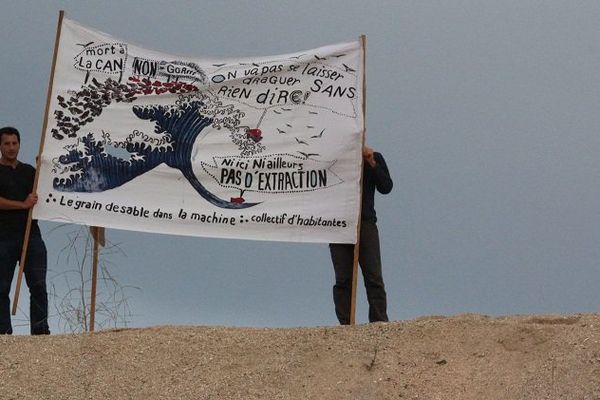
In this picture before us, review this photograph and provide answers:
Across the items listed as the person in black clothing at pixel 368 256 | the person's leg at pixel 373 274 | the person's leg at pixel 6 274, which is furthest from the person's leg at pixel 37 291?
the person's leg at pixel 373 274

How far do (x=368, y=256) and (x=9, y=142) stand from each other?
3.37 m

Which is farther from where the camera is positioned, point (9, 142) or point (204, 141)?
point (204, 141)

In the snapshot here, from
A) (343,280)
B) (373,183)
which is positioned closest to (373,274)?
(343,280)

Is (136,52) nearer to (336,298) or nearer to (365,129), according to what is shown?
(365,129)

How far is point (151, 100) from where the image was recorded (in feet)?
37.4

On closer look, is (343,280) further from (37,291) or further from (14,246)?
(14,246)

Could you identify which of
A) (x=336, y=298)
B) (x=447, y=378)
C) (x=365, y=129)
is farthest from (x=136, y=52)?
(x=447, y=378)

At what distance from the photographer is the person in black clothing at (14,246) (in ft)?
34.8

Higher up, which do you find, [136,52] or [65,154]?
[136,52]

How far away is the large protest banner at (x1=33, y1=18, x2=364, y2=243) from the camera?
1100cm

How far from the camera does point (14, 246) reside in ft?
35.0

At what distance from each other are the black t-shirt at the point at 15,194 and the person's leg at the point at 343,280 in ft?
9.04

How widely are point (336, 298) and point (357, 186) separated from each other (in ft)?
3.42

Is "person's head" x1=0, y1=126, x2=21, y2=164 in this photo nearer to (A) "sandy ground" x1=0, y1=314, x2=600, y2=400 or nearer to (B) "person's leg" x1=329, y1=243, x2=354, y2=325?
(A) "sandy ground" x1=0, y1=314, x2=600, y2=400
